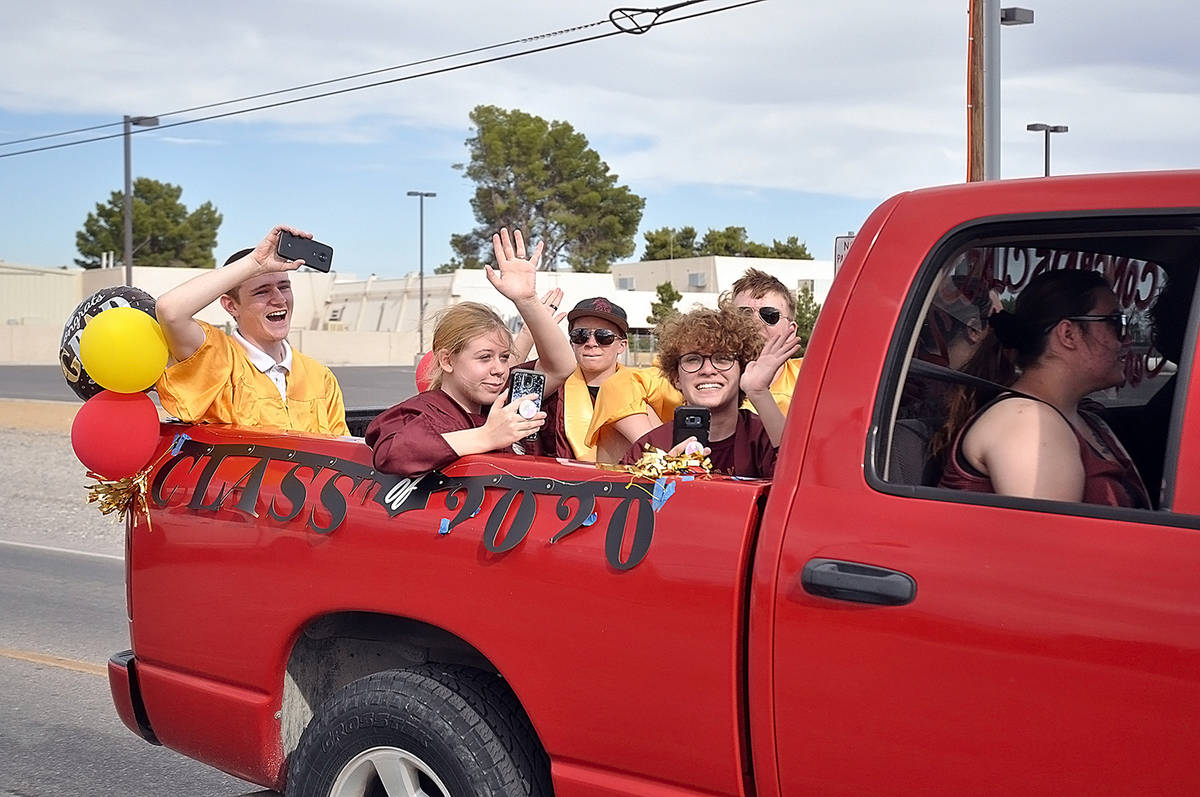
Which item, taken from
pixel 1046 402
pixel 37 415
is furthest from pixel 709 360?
pixel 37 415

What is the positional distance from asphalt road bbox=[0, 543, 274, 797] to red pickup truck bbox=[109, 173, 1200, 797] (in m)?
1.70

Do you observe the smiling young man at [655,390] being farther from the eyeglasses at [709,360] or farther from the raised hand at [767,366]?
the raised hand at [767,366]

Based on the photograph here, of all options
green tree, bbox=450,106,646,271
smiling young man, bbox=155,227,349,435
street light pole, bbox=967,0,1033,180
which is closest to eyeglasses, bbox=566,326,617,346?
smiling young man, bbox=155,227,349,435

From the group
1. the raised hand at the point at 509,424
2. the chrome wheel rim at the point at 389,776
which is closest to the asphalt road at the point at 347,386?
the raised hand at the point at 509,424

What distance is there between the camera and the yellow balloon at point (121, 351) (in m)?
3.79

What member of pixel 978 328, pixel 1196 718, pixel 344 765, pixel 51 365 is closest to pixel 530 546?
pixel 344 765

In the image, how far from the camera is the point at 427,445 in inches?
122

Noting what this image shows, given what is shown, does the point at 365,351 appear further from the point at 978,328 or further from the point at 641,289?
the point at 978,328

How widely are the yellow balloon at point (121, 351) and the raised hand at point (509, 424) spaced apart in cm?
124

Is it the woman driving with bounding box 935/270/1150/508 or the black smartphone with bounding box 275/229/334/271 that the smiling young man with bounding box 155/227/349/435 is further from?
the woman driving with bounding box 935/270/1150/508

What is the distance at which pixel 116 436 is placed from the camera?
3699 mm

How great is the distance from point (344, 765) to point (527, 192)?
7774cm

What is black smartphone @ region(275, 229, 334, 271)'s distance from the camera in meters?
3.83

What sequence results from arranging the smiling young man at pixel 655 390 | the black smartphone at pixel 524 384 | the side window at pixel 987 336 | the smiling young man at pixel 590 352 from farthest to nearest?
the smiling young man at pixel 590 352, the smiling young man at pixel 655 390, the black smartphone at pixel 524 384, the side window at pixel 987 336
